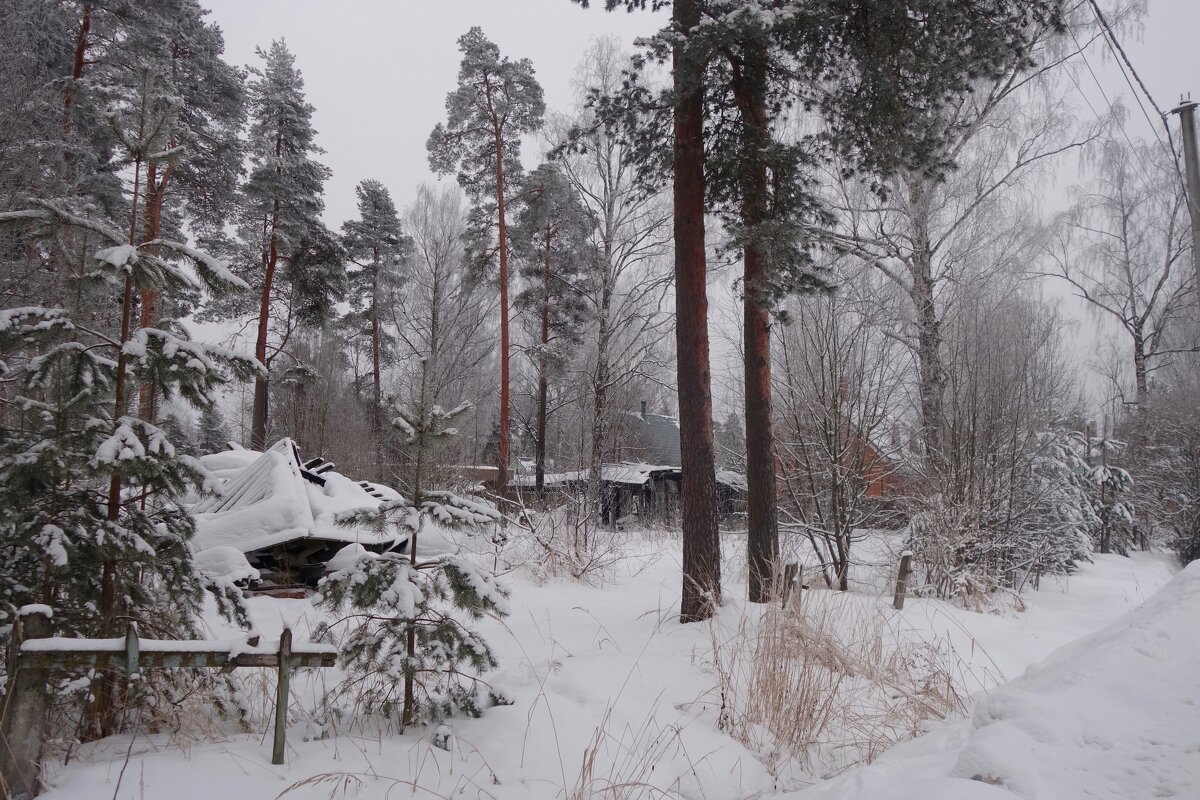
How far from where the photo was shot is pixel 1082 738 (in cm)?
161

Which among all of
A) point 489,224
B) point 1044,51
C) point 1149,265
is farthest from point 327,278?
point 1149,265

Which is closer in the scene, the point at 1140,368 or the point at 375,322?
the point at 1140,368

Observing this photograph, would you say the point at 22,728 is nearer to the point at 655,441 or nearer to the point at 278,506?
the point at 278,506

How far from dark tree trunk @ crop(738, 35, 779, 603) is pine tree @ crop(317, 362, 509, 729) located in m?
3.31

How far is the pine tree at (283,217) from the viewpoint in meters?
14.5

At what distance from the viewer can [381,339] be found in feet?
66.7

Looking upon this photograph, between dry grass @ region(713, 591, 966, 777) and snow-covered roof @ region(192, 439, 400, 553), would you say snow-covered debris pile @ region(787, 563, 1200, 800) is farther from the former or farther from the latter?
snow-covered roof @ region(192, 439, 400, 553)

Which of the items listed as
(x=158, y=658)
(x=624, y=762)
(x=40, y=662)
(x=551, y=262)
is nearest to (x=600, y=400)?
(x=551, y=262)

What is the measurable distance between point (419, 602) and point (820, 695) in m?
2.26

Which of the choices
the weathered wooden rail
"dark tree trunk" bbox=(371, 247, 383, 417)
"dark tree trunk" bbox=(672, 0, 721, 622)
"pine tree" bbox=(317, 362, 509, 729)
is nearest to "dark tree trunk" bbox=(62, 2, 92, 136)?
"dark tree trunk" bbox=(371, 247, 383, 417)

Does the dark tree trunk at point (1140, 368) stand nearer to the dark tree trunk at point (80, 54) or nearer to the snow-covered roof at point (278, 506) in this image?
the snow-covered roof at point (278, 506)

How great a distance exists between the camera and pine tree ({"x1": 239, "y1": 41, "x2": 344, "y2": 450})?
47.4 feet

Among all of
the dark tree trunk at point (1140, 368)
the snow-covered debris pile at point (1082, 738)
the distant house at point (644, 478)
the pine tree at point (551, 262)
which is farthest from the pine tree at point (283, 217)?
the dark tree trunk at point (1140, 368)

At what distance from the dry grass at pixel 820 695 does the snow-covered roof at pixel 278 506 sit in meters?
3.89
